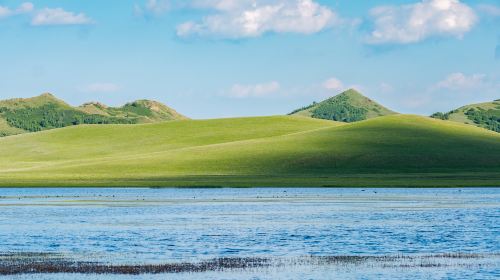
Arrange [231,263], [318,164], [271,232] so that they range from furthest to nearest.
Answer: [318,164] → [271,232] → [231,263]

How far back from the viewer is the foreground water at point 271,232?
40.7 m

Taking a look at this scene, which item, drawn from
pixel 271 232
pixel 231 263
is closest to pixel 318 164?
pixel 271 232

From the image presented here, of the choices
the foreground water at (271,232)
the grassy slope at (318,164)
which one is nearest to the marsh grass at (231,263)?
the foreground water at (271,232)

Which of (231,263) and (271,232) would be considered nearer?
(231,263)

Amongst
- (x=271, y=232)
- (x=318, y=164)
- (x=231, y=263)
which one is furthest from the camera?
(x=318, y=164)

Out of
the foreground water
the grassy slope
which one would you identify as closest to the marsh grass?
the foreground water

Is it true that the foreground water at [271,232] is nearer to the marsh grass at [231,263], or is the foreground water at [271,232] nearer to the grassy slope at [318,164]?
the marsh grass at [231,263]

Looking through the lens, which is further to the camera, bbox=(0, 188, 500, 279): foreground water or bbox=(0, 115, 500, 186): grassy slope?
bbox=(0, 115, 500, 186): grassy slope

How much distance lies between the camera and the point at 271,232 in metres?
55.4

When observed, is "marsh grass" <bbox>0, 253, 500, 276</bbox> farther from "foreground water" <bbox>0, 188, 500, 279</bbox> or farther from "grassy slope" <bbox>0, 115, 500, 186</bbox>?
"grassy slope" <bbox>0, 115, 500, 186</bbox>

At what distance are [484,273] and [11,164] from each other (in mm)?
146819

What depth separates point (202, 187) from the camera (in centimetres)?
11431

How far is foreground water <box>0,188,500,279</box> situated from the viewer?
40.7 m

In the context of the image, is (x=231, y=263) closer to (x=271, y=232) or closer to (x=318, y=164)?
(x=271, y=232)
